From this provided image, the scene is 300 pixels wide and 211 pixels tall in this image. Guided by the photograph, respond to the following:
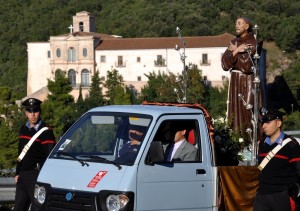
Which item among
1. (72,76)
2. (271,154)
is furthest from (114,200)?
(72,76)

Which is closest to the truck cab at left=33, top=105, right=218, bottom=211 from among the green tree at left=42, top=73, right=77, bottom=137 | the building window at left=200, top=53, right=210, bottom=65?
the green tree at left=42, top=73, right=77, bottom=137

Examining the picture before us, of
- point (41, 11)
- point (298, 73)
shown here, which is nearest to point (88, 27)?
point (41, 11)

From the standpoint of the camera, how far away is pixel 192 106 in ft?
35.3

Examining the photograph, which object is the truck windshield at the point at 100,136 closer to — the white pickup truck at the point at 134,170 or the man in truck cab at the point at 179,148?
the white pickup truck at the point at 134,170

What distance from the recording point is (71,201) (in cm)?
967

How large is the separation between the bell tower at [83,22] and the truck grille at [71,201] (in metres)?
133

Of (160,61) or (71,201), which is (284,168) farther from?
(160,61)

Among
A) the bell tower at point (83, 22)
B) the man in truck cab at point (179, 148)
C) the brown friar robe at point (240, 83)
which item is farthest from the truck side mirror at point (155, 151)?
the bell tower at point (83, 22)

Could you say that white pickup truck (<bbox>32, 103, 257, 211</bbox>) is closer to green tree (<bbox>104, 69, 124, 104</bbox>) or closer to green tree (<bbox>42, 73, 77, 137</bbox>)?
green tree (<bbox>42, 73, 77, 137</bbox>)

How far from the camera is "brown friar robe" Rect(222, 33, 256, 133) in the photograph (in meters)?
16.6

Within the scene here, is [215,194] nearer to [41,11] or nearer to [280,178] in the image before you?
[280,178]

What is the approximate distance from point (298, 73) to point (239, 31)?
109 metres

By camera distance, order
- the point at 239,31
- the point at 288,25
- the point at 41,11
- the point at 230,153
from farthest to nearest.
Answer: the point at 41,11 < the point at 288,25 < the point at 239,31 < the point at 230,153

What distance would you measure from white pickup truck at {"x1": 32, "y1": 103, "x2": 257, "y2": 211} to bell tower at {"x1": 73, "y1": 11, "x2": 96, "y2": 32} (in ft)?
436
